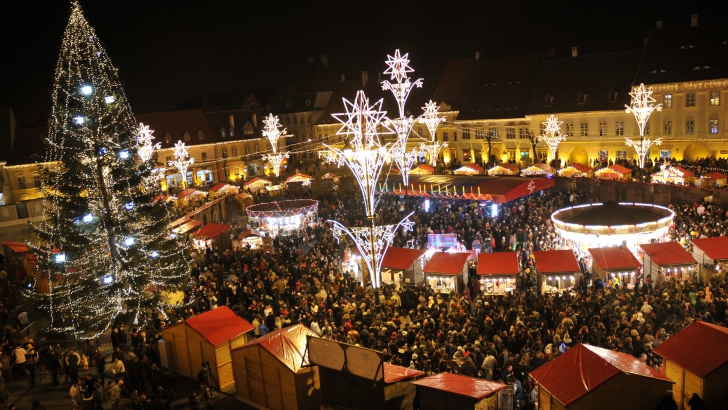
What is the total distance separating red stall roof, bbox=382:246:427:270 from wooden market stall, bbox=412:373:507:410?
9.84 m

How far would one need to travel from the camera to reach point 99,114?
15.1 m

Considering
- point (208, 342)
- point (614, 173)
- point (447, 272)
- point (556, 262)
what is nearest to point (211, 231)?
point (447, 272)

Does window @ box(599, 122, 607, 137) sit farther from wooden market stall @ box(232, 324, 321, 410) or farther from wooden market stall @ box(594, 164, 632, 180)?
wooden market stall @ box(232, 324, 321, 410)

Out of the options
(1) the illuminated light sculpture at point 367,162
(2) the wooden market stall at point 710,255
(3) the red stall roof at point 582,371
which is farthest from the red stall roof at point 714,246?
(3) the red stall roof at point 582,371

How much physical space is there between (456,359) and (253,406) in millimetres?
4404

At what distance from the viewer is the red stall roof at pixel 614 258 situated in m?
18.0

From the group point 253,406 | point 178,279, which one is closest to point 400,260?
point 178,279

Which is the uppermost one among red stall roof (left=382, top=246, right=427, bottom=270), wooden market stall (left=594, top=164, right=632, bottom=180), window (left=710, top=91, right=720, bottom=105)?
window (left=710, top=91, right=720, bottom=105)

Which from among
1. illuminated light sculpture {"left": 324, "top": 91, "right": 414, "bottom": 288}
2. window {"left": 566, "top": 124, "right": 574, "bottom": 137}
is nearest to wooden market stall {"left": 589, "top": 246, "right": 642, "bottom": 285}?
illuminated light sculpture {"left": 324, "top": 91, "right": 414, "bottom": 288}

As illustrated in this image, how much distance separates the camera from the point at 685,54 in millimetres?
36406

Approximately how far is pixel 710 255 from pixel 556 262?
15.5ft

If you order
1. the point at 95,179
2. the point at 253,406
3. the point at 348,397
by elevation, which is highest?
the point at 95,179

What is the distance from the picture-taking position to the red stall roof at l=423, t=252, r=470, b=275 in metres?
18.8

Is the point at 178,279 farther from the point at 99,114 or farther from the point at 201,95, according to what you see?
the point at 201,95
